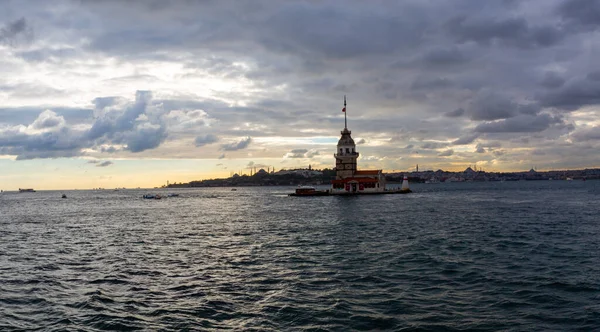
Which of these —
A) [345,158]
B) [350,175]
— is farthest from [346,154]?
[350,175]

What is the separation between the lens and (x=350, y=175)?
453 ft

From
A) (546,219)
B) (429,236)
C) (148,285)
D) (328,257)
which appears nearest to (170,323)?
(148,285)

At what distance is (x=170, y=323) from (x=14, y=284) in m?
13.2

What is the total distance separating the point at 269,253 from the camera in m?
33.1

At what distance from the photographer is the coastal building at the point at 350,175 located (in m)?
126

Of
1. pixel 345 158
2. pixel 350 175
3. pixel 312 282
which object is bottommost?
pixel 312 282

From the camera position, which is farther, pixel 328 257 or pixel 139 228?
pixel 139 228

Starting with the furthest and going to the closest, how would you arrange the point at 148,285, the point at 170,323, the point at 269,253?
the point at 269,253 < the point at 148,285 < the point at 170,323

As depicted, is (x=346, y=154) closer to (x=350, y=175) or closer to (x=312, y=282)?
(x=350, y=175)

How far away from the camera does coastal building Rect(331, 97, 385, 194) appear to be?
125688 mm

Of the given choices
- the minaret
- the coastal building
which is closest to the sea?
the coastal building

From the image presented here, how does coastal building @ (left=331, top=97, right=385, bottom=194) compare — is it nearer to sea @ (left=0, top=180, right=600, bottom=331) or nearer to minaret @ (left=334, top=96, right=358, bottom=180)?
minaret @ (left=334, top=96, right=358, bottom=180)

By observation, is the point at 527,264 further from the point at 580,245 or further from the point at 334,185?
the point at 334,185

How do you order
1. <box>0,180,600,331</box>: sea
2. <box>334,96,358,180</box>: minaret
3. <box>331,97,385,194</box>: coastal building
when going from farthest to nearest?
<box>334,96,358,180</box>: minaret < <box>331,97,385,194</box>: coastal building < <box>0,180,600,331</box>: sea
